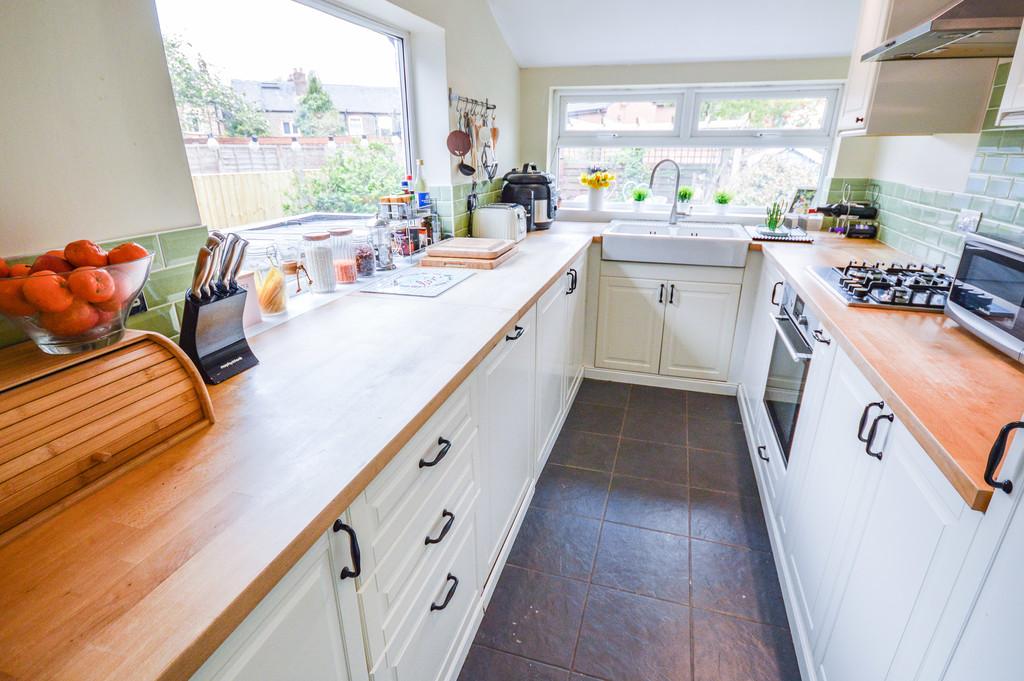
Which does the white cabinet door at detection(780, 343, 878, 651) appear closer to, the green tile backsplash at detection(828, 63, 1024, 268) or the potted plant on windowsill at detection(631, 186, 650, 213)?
the green tile backsplash at detection(828, 63, 1024, 268)

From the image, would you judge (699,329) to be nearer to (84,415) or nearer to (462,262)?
(462,262)

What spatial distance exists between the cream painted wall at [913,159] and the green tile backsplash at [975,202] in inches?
1.6

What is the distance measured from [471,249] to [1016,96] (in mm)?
1688

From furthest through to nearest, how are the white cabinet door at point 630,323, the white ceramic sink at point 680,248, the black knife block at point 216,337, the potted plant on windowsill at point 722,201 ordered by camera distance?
the potted plant on windowsill at point 722,201
the white cabinet door at point 630,323
the white ceramic sink at point 680,248
the black knife block at point 216,337

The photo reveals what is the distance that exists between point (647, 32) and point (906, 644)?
2897mm

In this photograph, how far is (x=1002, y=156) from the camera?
1.73 meters

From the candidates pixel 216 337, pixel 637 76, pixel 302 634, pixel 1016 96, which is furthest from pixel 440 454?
pixel 637 76

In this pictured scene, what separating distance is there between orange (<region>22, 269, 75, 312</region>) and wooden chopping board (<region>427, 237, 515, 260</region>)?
1.44m

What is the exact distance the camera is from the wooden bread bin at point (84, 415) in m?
0.65

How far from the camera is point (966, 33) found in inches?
55.8

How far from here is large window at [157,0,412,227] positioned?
1.38 meters

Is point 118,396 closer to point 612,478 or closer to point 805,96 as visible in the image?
point 612,478

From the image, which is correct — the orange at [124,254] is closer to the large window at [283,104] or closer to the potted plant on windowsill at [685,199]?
the large window at [283,104]

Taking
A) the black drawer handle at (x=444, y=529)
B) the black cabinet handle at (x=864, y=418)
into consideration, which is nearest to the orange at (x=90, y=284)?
the black drawer handle at (x=444, y=529)
